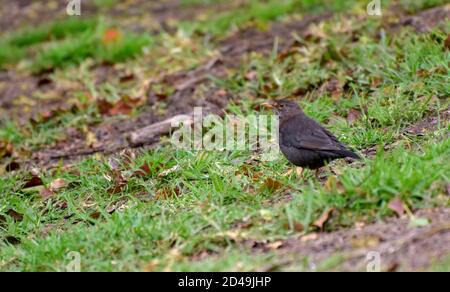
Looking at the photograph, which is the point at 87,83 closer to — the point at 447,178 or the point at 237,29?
the point at 237,29

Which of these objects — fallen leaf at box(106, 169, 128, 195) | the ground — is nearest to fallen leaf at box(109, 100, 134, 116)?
the ground

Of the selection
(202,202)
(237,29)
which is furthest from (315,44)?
(202,202)

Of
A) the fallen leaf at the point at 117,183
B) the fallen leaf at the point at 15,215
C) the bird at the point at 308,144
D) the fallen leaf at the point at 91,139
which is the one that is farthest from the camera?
the fallen leaf at the point at 91,139

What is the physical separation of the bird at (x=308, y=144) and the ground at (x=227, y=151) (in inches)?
6.3

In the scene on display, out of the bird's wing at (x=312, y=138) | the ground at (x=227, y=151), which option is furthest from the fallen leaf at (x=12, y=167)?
the bird's wing at (x=312, y=138)

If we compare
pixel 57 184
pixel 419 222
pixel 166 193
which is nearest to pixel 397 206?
pixel 419 222

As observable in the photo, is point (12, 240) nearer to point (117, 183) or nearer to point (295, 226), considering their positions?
point (117, 183)

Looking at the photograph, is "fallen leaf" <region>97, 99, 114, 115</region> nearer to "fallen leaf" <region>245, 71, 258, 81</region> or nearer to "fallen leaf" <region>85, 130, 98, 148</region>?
"fallen leaf" <region>85, 130, 98, 148</region>

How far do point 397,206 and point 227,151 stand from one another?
7.12 ft

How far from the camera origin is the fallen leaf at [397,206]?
4484mm

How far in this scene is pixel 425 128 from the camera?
603 cm

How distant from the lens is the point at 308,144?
17.5 feet

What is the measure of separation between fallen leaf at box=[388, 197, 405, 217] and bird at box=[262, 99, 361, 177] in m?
0.63

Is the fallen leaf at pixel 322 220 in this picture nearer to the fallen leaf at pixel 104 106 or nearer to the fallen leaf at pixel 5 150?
the fallen leaf at pixel 5 150
